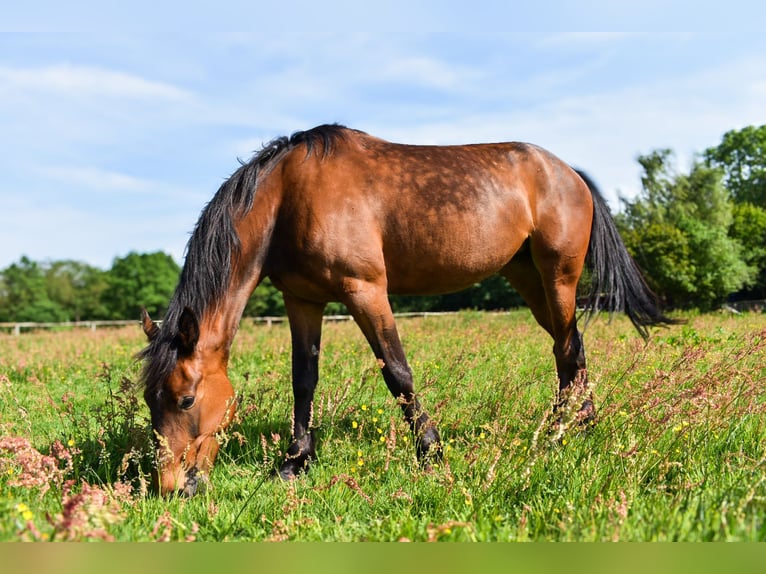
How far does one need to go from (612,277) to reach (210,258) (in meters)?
3.86

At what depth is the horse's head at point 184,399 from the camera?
3.61m

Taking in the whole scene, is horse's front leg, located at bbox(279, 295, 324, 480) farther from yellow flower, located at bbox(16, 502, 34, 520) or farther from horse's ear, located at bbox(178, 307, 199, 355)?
yellow flower, located at bbox(16, 502, 34, 520)

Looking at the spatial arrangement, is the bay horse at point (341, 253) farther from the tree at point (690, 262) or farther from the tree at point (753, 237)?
the tree at point (753, 237)

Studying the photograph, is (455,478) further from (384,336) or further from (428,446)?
(384,336)

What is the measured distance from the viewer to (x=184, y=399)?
3650mm

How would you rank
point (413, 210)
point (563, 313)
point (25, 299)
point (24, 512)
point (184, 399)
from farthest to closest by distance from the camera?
point (25, 299) < point (563, 313) < point (413, 210) < point (184, 399) < point (24, 512)

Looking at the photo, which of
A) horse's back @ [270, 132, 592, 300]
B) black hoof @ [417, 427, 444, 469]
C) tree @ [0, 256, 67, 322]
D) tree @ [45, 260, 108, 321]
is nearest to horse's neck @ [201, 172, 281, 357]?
horse's back @ [270, 132, 592, 300]

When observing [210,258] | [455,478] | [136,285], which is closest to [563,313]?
[455,478]

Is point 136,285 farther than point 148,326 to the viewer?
Yes

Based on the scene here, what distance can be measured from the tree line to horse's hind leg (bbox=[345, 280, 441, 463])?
7208 millimetres

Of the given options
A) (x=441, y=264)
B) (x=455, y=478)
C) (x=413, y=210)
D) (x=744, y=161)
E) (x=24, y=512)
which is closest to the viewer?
(x=24, y=512)

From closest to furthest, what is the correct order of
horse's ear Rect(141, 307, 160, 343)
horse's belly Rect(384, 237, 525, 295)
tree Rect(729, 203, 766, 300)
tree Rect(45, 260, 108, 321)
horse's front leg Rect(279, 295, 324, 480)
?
horse's ear Rect(141, 307, 160, 343), horse's belly Rect(384, 237, 525, 295), horse's front leg Rect(279, 295, 324, 480), tree Rect(729, 203, 766, 300), tree Rect(45, 260, 108, 321)

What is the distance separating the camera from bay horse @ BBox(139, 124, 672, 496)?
12.2ft

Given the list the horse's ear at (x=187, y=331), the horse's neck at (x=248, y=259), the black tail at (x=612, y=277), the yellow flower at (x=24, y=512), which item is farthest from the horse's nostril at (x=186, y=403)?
the black tail at (x=612, y=277)
